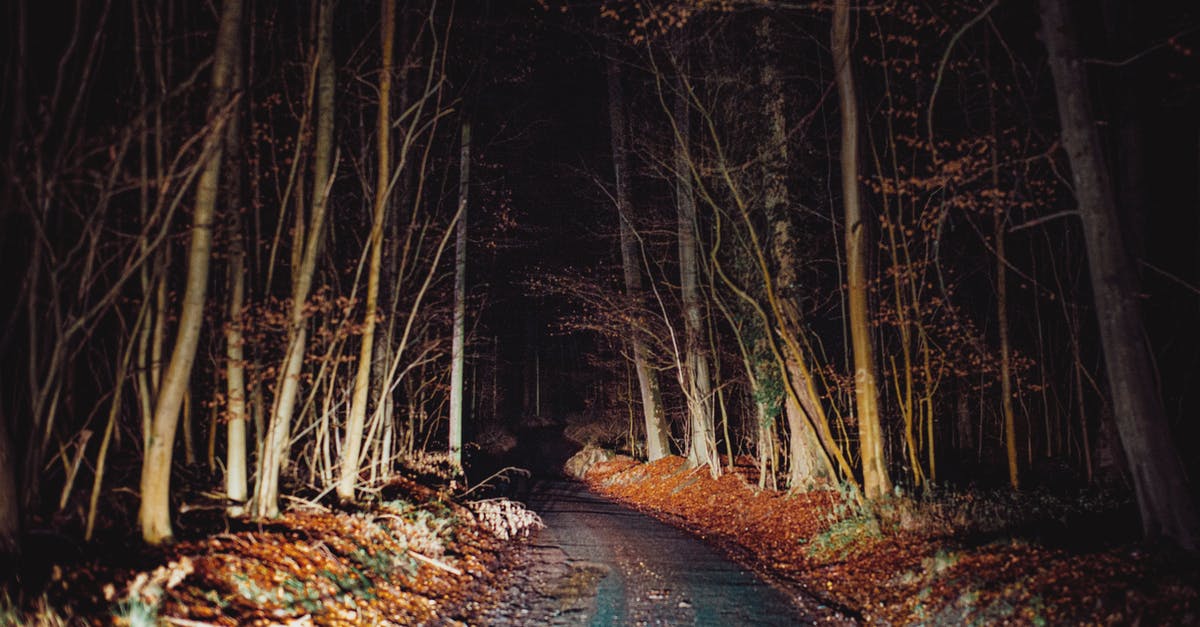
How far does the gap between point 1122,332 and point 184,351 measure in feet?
27.6

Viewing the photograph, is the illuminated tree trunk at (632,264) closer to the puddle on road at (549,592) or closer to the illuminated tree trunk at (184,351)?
the puddle on road at (549,592)

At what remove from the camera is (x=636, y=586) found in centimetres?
713

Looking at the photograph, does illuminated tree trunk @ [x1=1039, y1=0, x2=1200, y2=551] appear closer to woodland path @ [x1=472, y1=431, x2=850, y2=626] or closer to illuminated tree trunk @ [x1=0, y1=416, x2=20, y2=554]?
woodland path @ [x1=472, y1=431, x2=850, y2=626]

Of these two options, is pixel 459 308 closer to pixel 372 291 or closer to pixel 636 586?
pixel 372 291

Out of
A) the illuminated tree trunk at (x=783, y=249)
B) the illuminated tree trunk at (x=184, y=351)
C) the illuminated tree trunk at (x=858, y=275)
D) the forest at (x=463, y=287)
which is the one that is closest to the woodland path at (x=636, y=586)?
the forest at (x=463, y=287)

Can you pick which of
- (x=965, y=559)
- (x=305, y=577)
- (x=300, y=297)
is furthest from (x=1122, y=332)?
(x=300, y=297)

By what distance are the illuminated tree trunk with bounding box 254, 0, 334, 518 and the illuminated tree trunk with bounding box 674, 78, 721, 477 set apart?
9.11 m

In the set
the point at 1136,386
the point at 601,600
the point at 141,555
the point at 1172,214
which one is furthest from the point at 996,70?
the point at 141,555

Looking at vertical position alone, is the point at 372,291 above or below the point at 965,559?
above

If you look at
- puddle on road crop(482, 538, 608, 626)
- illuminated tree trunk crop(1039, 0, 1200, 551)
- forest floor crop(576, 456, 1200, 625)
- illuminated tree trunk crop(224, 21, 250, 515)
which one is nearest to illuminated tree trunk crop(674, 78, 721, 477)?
forest floor crop(576, 456, 1200, 625)

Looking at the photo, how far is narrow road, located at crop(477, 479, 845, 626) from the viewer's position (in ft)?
19.9

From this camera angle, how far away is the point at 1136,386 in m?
5.45

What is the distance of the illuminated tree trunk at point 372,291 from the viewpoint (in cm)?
863

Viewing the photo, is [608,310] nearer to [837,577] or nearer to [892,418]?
[892,418]
